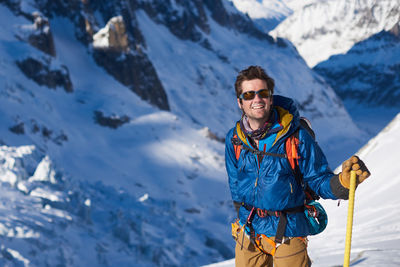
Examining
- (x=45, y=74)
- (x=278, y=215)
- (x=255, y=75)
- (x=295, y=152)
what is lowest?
(x=278, y=215)

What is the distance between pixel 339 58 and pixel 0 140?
17661cm

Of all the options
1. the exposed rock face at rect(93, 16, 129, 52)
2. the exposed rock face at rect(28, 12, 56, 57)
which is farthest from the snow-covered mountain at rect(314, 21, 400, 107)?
the exposed rock face at rect(28, 12, 56, 57)

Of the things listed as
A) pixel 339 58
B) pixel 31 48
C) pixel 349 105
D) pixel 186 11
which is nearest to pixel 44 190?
pixel 31 48

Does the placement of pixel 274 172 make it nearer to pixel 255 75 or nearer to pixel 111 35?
pixel 255 75

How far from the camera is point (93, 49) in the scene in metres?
47.4

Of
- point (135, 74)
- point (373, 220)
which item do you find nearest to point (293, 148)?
point (373, 220)

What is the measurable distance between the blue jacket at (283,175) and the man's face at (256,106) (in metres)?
0.10

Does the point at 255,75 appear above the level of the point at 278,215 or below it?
above

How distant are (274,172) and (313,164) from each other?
26cm

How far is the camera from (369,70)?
6845 inches

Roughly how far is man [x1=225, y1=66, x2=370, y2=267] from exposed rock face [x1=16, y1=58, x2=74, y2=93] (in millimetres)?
36116

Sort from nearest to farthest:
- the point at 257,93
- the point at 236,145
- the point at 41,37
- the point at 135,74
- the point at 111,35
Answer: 1. the point at 257,93
2. the point at 236,145
3. the point at 41,37
4. the point at 111,35
5. the point at 135,74

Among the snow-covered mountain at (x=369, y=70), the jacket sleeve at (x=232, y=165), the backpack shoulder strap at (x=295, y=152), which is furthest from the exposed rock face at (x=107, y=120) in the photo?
the snow-covered mountain at (x=369, y=70)

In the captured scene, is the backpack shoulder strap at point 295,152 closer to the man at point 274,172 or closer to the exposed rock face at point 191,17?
the man at point 274,172
